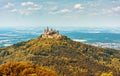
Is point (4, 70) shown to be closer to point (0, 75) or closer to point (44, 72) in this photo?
point (0, 75)

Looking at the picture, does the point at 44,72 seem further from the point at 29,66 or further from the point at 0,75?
the point at 0,75

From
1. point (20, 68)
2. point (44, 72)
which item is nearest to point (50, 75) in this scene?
point (44, 72)

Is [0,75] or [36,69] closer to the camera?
[0,75]

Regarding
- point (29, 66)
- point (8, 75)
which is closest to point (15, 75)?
point (8, 75)

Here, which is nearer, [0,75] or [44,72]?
[0,75]

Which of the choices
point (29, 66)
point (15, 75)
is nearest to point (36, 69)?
point (29, 66)

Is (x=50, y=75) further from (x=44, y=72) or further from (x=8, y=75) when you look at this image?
(x=8, y=75)

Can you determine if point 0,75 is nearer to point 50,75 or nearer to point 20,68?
point 20,68
